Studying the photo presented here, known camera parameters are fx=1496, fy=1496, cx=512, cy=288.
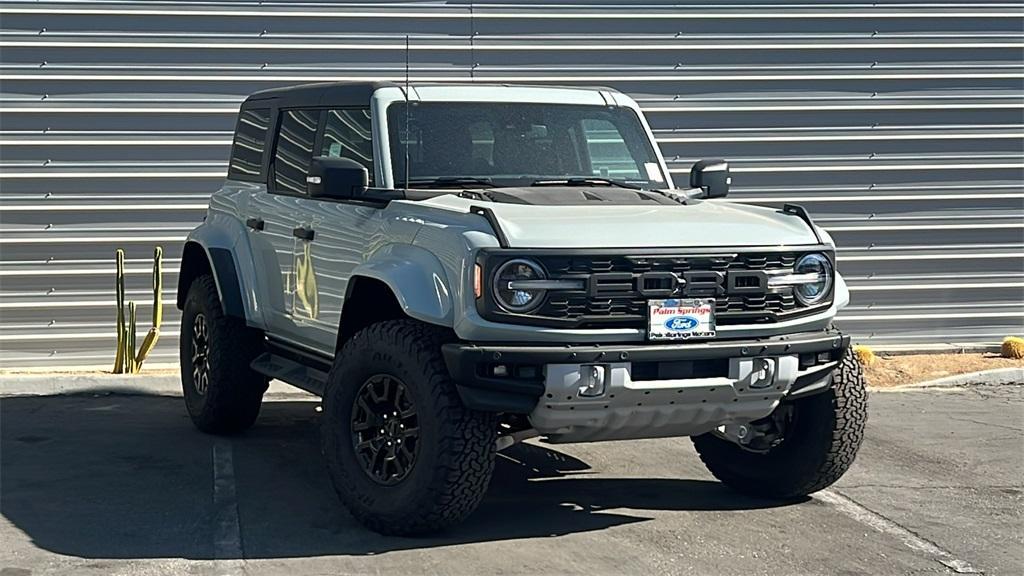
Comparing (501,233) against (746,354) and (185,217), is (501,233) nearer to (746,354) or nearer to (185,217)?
(746,354)

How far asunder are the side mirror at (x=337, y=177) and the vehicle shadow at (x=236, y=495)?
4.86ft

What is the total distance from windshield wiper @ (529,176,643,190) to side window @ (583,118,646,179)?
9 cm

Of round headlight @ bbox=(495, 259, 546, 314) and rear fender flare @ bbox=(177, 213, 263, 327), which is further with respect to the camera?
rear fender flare @ bbox=(177, 213, 263, 327)

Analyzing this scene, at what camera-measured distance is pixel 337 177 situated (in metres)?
6.93

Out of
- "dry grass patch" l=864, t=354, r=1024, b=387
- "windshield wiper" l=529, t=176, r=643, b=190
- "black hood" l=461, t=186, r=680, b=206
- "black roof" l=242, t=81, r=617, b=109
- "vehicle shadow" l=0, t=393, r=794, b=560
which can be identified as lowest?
"dry grass patch" l=864, t=354, r=1024, b=387

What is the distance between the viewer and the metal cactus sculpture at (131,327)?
10.6 m

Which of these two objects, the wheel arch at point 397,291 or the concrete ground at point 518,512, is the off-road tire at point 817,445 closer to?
the concrete ground at point 518,512

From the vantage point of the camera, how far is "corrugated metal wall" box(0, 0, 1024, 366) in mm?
11211

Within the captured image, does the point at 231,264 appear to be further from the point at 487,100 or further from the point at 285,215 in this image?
the point at 487,100

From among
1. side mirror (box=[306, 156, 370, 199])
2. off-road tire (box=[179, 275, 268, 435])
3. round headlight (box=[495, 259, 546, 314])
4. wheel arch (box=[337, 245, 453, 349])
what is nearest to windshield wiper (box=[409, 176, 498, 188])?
side mirror (box=[306, 156, 370, 199])

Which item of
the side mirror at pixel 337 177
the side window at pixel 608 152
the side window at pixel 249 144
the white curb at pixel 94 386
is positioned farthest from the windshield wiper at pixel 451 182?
the white curb at pixel 94 386

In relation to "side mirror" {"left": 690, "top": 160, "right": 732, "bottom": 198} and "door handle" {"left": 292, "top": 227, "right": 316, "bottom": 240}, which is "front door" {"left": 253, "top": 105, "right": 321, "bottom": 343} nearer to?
"door handle" {"left": 292, "top": 227, "right": 316, "bottom": 240}

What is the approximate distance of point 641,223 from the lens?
646 cm

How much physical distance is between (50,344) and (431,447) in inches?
238
